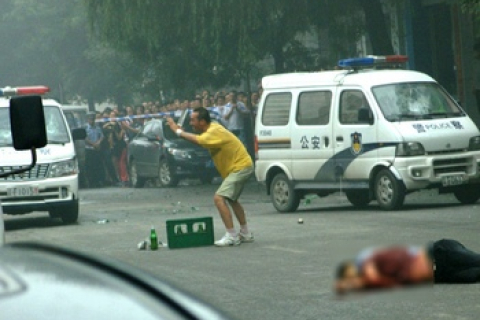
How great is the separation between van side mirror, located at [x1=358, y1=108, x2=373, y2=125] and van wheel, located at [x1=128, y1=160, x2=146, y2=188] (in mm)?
15600

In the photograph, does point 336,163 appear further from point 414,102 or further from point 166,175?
point 166,175

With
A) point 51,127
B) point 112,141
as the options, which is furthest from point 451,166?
point 112,141

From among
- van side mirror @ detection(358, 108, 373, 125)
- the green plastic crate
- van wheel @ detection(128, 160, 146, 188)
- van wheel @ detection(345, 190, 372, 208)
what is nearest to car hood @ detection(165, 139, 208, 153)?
van wheel @ detection(128, 160, 146, 188)

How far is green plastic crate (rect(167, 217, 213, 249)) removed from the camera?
617 inches

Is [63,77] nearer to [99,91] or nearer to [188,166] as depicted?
[99,91]

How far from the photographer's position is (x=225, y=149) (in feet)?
54.6

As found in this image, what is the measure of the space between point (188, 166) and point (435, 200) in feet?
35.5

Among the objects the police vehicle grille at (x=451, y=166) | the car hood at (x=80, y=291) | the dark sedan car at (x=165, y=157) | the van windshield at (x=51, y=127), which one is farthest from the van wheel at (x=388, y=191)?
the car hood at (x=80, y=291)

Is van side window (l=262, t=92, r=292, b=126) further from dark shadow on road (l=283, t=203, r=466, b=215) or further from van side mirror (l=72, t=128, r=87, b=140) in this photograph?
van side mirror (l=72, t=128, r=87, b=140)

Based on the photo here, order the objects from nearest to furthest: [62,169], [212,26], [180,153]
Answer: [62,169]
[212,26]
[180,153]

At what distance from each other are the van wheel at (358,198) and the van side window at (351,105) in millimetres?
1220

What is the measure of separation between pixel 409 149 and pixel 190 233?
4.86 meters

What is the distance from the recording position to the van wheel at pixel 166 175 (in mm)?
32812

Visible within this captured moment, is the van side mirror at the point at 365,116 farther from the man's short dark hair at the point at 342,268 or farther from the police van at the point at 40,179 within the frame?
the man's short dark hair at the point at 342,268
